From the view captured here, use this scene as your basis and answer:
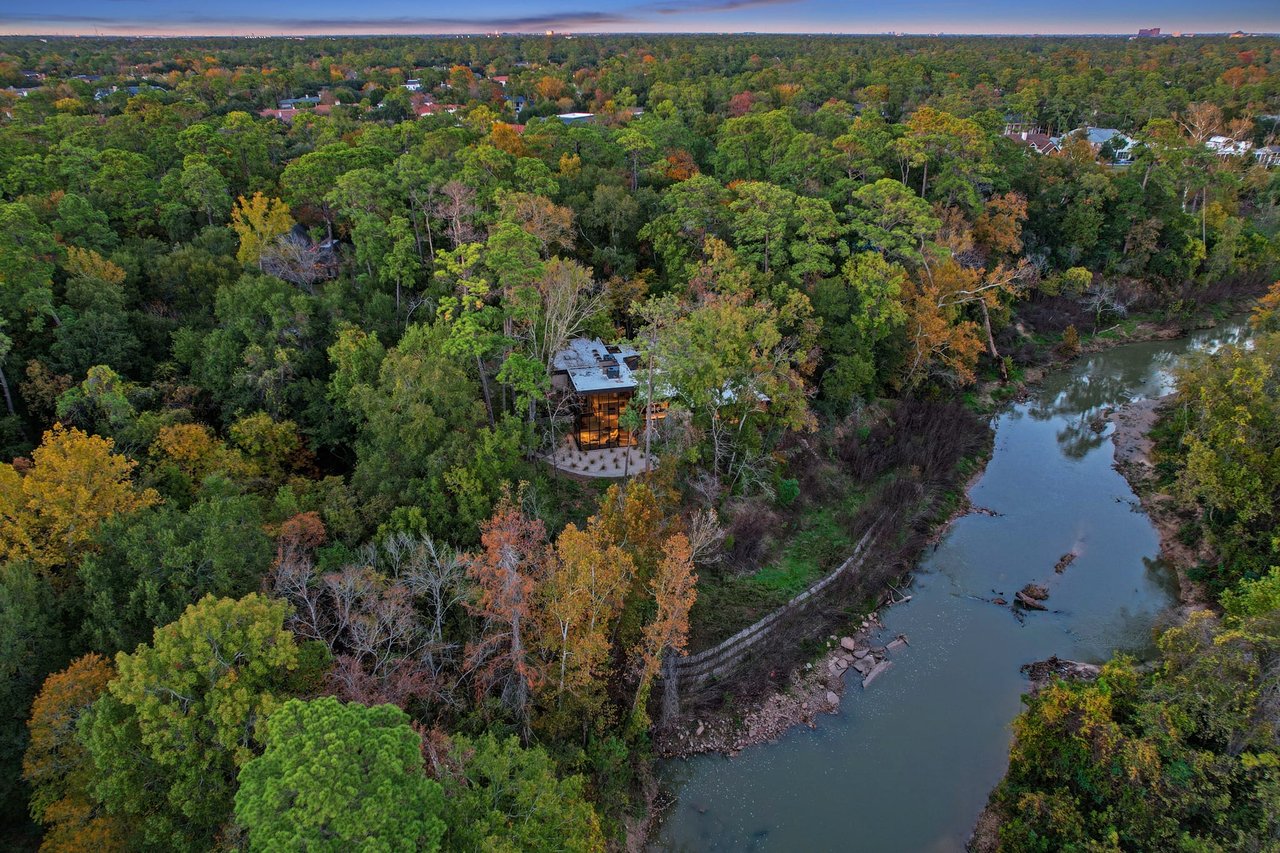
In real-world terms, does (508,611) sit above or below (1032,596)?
above

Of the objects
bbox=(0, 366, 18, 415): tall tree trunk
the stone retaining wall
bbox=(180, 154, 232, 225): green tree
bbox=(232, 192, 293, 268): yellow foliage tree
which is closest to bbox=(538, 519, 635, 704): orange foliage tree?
the stone retaining wall

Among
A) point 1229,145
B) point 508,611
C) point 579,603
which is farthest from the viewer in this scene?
point 1229,145

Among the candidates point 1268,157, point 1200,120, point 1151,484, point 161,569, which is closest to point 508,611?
point 161,569

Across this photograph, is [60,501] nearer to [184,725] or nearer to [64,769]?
[64,769]

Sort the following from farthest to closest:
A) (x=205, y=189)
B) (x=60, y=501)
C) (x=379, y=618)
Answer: (x=205, y=189), (x=60, y=501), (x=379, y=618)

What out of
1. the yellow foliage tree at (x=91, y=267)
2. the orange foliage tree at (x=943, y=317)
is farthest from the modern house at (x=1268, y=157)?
the yellow foliage tree at (x=91, y=267)

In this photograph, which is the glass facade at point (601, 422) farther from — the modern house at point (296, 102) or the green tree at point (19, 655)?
the modern house at point (296, 102)

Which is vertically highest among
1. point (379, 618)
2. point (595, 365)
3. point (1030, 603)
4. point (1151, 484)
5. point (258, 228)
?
point (258, 228)
